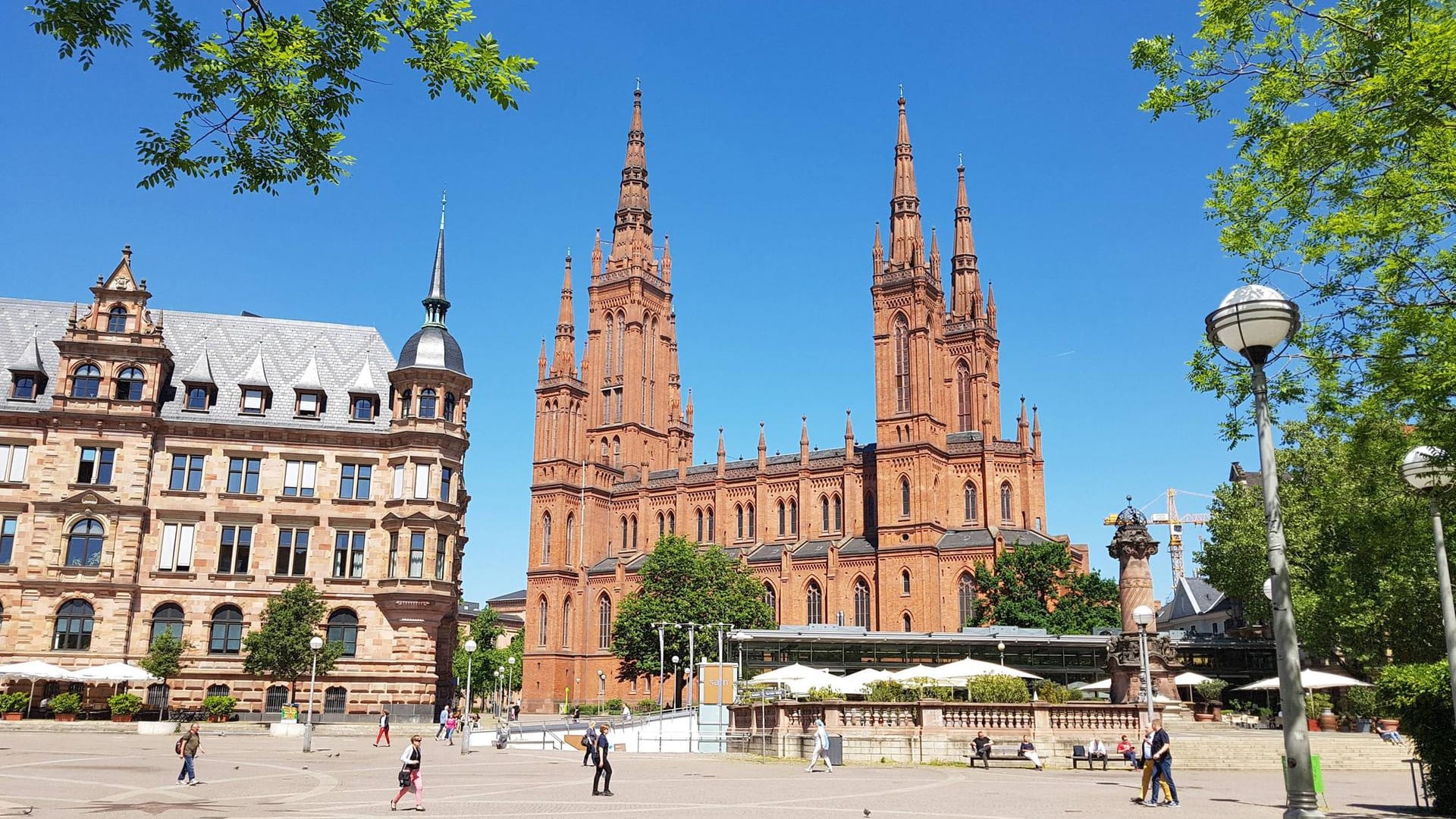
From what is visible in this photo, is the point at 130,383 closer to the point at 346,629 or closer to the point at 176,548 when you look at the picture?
the point at 176,548

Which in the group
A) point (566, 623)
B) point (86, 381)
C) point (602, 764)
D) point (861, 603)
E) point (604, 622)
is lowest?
point (602, 764)

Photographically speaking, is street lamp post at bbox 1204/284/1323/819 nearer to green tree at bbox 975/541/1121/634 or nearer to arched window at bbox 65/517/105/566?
arched window at bbox 65/517/105/566

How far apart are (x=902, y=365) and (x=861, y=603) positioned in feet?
65.7

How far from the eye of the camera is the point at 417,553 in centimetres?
4831

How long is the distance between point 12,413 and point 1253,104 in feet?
161

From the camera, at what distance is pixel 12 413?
4569 centimetres

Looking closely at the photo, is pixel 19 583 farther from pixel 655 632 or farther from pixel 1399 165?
Answer: pixel 1399 165

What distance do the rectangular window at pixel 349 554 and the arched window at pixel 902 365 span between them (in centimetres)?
5076

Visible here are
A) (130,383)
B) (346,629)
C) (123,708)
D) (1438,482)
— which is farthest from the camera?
(346,629)

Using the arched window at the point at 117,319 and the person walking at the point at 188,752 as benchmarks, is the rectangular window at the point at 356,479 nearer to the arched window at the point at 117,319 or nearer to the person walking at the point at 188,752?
the arched window at the point at 117,319

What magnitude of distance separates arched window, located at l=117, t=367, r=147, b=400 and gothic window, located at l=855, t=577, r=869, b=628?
5589 cm

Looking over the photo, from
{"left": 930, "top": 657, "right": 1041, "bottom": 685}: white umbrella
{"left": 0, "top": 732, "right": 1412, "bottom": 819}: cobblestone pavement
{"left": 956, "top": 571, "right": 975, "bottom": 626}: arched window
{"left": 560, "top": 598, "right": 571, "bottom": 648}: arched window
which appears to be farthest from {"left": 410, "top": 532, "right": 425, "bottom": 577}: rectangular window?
{"left": 560, "top": 598, "right": 571, "bottom": 648}: arched window

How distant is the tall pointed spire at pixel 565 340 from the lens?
107 m

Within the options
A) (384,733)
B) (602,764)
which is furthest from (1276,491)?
(384,733)
